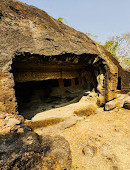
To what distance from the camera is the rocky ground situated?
46.4 inches

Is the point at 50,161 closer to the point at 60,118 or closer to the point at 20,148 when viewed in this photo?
the point at 20,148

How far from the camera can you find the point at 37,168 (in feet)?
3.60

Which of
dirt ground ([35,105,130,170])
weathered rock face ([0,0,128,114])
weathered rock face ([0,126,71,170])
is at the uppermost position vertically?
weathered rock face ([0,0,128,114])

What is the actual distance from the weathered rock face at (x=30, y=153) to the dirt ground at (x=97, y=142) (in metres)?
0.42

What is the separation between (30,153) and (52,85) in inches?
196

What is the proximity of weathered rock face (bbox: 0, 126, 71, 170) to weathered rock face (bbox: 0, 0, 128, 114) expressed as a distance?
0.88 meters

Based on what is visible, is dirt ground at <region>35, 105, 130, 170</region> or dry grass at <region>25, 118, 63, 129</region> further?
dry grass at <region>25, 118, 63, 129</region>

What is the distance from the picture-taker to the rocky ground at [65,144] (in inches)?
46.4

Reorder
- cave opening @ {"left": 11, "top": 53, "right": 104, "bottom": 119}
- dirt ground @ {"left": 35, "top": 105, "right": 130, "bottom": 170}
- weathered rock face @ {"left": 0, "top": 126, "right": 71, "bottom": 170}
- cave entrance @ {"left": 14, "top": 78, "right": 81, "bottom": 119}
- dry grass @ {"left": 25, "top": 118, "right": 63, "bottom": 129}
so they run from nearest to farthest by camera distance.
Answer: weathered rock face @ {"left": 0, "top": 126, "right": 71, "bottom": 170} < dirt ground @ {"left": 35, "top": 105, "right": 130, "bottom": 170} < dry grass @ {"left": 25, "top": 118, "right": 63, "bottom": 129} < cave opening @ {"left": 11, "top": 53, "right": 104, "bottom": 119} < cave entrance @ {"left": 14, "top": 78, "right": 81, "bottom": 119}

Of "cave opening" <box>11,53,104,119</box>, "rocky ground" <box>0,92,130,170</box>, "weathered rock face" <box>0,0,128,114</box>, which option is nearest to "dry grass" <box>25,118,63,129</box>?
"rocky ground" <box>0,92,130,170</box>

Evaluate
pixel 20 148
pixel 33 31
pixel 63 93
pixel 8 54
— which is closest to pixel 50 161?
pixel 20 148

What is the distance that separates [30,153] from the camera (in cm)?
117

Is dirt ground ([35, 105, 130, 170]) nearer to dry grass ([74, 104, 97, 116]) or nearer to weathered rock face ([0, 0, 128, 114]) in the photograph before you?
dry grass ([74, 104, 97, 116])

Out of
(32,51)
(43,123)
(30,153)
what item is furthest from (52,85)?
(30,153)
